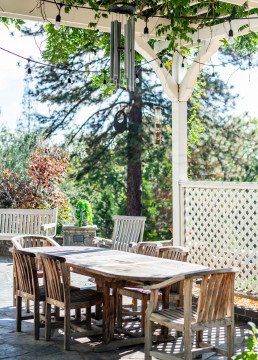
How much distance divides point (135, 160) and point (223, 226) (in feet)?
20.7

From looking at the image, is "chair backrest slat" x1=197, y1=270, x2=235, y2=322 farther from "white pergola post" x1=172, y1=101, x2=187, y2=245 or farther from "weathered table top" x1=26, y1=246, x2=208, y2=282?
"white pergola post" x1=172, y1=101, x2=187, y2=245

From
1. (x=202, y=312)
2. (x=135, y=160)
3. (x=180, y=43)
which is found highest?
(x=180, y=43)

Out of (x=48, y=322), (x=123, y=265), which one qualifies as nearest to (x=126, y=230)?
A: (x=123, y=265)

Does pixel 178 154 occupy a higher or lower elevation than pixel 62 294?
higher

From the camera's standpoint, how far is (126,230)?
6969 mm

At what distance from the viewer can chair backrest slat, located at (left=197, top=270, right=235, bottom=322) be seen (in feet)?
12.3

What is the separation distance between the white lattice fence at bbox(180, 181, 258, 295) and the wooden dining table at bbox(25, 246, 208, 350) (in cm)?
155

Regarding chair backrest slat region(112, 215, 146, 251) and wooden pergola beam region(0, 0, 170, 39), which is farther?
chair backrest slat region(112, 215, 146, 251)

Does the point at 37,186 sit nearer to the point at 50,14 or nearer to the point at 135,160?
the point at 135,160

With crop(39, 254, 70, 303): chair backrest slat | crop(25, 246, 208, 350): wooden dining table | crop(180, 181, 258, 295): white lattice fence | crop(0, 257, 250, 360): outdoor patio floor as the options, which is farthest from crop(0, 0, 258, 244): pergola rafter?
crop(39, 254, 70, 303): chair backrest slat

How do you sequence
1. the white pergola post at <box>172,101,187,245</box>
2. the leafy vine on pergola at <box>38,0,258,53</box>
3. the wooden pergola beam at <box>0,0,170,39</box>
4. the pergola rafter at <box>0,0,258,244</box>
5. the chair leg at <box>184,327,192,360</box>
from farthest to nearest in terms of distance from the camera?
the white pergola post at <box>172,101,187,245</box>
the pergola rafter at <box>0,0,258,244</box>
the wooden pergola beam at <box>0,0,170,39</box>
the leafy vine on pergola at <box>38,0,258,53</box>
the chair leg at <box>184,327,192,360</box>

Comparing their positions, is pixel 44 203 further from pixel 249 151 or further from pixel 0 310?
pixel 249 151

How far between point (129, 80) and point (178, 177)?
2.42 m

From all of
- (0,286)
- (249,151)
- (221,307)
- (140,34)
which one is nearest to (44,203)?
(0,286)
